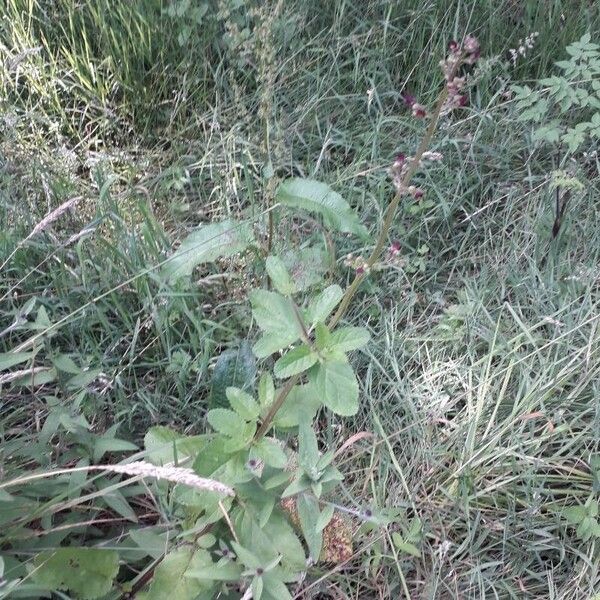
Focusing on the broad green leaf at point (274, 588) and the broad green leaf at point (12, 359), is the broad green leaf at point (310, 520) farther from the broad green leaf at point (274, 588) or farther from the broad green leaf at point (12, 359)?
the broad green leaf at point (12, 359)

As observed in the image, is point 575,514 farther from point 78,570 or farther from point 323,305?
point 78,570

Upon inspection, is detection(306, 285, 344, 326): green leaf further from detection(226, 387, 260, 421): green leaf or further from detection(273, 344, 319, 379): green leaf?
detection(226, 387, 260, 421): green leaf

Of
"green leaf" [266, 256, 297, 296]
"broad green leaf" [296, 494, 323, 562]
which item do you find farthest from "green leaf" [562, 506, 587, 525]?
"green leaf" [266, 256, 297, 296]

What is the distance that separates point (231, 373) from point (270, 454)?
41cm

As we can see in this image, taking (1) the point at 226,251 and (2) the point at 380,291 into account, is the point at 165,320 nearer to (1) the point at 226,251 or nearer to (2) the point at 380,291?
(1) the point at 226,251

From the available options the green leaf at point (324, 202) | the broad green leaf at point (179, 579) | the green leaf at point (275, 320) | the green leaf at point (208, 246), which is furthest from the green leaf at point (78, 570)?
the green leaf at point (324, 202)

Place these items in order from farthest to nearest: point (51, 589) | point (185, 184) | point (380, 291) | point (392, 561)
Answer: point (185, 184) < point (380, 291) < point (392, 561) < point (51, 589)

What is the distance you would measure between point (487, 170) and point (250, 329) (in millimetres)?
1023

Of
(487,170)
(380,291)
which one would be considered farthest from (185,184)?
(487,170)

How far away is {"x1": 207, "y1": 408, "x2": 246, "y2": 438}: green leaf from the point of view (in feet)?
3.69

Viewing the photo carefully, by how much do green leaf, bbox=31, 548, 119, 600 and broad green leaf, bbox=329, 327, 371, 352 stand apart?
548 mm

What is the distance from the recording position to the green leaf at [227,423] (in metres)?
1.12

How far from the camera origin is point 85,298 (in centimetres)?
179

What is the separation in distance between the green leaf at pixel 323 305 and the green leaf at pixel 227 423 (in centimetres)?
21
